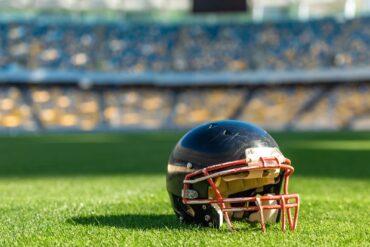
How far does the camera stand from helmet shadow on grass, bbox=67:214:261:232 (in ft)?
11.7

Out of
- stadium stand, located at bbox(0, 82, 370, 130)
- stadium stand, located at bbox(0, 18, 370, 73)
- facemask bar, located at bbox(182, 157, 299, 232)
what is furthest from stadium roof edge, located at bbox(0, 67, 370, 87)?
facemask bar, located at bbox(182, 157, 299, 232)

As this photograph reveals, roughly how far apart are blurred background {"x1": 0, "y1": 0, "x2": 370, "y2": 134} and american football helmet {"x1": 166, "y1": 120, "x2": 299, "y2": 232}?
2841 cm

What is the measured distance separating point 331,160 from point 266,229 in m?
7.43

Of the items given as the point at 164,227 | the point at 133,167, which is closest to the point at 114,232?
the point at 164,227

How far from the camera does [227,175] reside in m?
3.33

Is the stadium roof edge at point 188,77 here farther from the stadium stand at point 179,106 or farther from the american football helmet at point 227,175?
the american football helmet at point 227,175

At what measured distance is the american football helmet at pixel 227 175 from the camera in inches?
129

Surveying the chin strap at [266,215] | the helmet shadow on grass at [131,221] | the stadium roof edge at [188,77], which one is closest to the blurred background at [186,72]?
the stadium roof edge at [188,77]

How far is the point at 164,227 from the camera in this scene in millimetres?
3598

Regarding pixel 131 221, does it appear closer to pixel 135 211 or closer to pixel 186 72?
pixel 135 211

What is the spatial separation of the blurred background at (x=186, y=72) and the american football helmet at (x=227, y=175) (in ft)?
93.2

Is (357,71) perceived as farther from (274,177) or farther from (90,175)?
(274,177)

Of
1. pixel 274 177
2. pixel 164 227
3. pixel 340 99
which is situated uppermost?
pixel 274 177

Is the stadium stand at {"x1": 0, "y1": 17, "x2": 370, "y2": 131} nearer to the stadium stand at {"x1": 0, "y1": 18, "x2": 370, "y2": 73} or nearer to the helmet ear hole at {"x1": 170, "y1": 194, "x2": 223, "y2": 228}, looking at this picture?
the stadium stand at {"x1": 0, "y1": 18, "x2": 370, "y2": 73}
